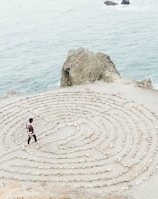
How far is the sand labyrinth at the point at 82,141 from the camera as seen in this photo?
25.6 meters

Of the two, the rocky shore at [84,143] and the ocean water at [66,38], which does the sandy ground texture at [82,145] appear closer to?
the rocky shore at [84,143]

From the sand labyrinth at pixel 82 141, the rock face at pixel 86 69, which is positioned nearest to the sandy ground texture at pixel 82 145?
the sand labyrinth at pixel 82 141

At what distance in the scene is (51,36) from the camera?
270ft

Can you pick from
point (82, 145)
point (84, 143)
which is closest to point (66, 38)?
point (84, 143)

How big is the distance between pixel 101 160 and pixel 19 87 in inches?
1317

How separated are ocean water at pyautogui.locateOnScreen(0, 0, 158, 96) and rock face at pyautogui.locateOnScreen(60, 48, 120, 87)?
1344 centimetres

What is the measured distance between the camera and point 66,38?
79.8 m

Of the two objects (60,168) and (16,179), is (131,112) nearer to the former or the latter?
(60,168)

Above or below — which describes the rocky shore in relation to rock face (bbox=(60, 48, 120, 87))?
below

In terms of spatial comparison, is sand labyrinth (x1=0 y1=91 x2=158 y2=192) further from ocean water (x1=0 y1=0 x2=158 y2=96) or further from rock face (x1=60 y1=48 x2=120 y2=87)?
ocean water (x1=0 y1=0 x2=158 y2=96)

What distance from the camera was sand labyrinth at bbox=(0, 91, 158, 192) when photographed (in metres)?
25.6

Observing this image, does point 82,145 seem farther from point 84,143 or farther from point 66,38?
point 66,38

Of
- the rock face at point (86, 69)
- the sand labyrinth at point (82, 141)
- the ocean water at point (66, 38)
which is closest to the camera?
the sand labyrinth at point (82, 141)

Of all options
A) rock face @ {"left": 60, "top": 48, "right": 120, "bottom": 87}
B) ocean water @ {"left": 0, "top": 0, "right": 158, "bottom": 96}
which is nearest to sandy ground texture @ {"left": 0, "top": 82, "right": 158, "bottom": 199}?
rock face @ {"left": 60, "top": 48, "right": 120, "bottom": 87}
